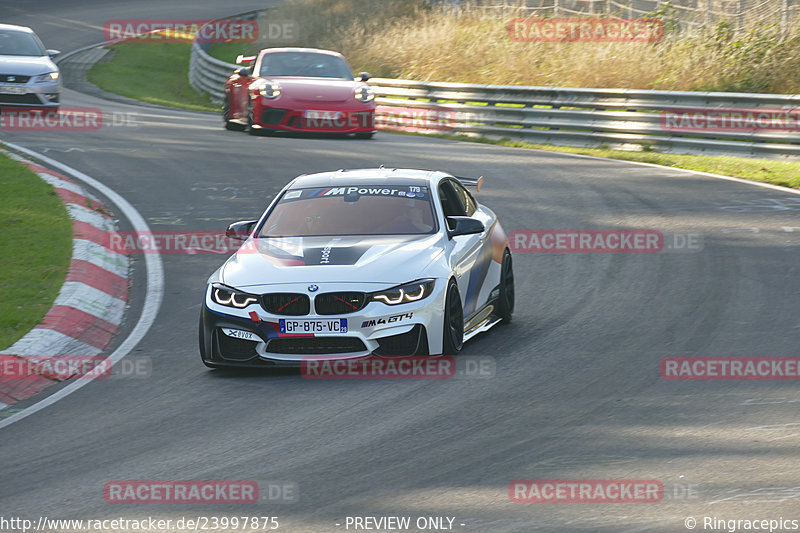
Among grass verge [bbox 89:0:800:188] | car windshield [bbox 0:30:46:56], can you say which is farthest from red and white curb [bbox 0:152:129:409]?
car windshield [bbox 0:30:46:56]

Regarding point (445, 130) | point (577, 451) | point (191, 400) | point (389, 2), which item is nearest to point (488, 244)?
point (191, 400)

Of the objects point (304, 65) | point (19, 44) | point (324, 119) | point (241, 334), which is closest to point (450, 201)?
point (241, 334)

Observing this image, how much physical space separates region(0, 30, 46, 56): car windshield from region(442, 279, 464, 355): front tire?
17.4 m

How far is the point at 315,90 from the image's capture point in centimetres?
2192

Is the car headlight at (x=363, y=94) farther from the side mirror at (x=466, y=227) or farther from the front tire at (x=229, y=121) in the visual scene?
the side mirror at (x=466, y=227)

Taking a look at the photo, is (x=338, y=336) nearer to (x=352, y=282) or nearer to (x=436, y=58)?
(x=352, y=282)

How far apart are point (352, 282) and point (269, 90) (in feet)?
45.4

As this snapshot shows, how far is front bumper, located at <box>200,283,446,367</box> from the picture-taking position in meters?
8.52

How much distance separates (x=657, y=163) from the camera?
20062 mm

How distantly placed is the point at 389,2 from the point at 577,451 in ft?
110

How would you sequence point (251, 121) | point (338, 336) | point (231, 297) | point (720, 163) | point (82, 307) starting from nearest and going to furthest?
point (338, 336)
point (231, 297)
point (82, 307)
point (720, 163)
point (251, 121)

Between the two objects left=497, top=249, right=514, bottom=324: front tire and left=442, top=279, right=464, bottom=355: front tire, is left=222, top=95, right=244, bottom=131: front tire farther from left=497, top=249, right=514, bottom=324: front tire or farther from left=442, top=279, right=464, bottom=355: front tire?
left=442, top=279, right=464, bottom=355: front tire

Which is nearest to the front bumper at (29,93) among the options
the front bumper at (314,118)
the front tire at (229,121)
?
the front tire at (229,121)

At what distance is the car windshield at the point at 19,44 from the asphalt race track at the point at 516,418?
37.3 feet
